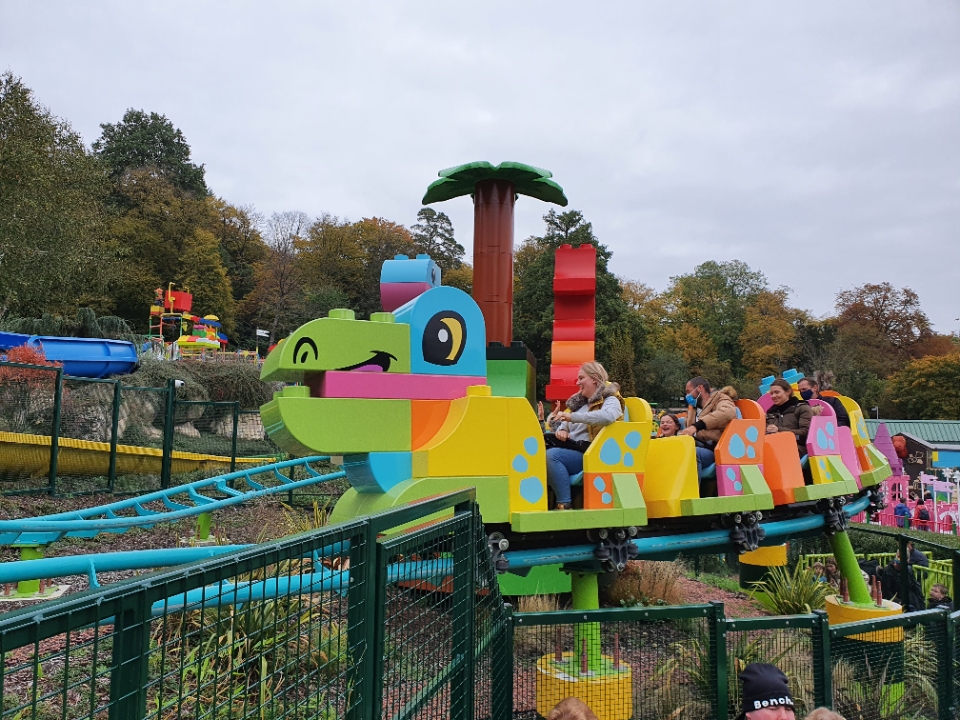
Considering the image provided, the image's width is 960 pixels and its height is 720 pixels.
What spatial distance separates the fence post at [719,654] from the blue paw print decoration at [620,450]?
162cm

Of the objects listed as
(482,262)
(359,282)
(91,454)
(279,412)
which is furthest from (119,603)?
(359,282)

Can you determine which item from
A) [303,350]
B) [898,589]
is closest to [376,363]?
[303,350]

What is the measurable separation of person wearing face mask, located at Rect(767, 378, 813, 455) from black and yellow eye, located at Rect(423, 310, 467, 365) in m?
3.43

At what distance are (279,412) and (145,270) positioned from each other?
3575cm

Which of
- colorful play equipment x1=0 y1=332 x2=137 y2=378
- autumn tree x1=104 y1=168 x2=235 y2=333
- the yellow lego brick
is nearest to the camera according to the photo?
the yellow lego brick

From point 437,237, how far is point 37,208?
32145 millimetres

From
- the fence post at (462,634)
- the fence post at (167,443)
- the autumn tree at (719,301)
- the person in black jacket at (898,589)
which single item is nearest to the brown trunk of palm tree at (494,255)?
the person in black jacket at (898,589)

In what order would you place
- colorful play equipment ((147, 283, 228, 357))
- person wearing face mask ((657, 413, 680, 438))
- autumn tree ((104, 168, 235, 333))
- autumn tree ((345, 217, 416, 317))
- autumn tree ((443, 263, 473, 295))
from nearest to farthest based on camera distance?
person wearing face mask ((657, 413, 680, 438))
colorful play equipment ((147, 283, 228, 357))
autumn tree ((104, 168, 235, 333))
autumn tree ((345, 217, 416, 317))
autumn tree ((443, 263, 473, 295))

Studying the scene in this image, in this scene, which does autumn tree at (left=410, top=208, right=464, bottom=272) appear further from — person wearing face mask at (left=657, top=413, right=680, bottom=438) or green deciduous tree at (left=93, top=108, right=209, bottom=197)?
person wearing face mask at (left=657, top=413, right=680, bottom=438)

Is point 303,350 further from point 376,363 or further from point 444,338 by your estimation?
point 444,338

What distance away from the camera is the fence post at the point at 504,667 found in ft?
11.5

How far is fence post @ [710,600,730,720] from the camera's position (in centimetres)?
371

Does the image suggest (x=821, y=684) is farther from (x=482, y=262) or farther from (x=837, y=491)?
(x=482, y=262)

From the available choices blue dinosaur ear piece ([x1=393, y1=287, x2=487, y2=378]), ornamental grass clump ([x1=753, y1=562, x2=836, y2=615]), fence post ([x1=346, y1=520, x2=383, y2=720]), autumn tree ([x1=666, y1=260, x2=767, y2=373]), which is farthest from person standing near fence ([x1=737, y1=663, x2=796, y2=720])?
autumn tree ([x1=666, y1=260, x2=767, y2=373])
